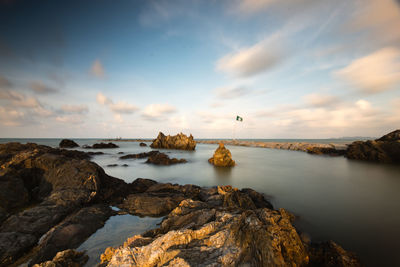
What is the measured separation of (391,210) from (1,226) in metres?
15.5

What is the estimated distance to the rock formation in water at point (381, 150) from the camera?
19.9 metres

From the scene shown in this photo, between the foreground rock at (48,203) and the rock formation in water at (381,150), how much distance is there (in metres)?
32.2

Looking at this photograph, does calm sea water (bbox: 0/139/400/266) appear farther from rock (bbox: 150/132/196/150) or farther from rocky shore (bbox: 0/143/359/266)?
rock (bbox: 150/132/196/150)

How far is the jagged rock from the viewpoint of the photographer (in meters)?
3.16

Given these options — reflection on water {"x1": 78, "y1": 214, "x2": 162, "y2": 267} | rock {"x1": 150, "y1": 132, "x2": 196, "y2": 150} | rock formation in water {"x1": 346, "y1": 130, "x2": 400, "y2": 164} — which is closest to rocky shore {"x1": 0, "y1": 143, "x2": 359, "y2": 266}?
reflection on water {"x1": 78, "y1": 214, "x2": 162, "y2": 267}

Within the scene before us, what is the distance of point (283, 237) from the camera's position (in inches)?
130

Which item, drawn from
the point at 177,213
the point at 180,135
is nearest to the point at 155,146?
the point at 180,135

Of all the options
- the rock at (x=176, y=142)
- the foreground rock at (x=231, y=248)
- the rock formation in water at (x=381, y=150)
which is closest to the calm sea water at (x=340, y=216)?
the foreground rock at (x=231, y=248)

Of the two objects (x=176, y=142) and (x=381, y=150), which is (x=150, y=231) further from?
(x=176, y=142)

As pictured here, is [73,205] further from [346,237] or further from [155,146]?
[155,146]

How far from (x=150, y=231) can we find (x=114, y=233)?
6.14 feet

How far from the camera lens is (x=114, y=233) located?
5.13m

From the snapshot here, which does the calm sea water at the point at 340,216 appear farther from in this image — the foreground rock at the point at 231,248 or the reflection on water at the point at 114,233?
the foreground rock at the point at 231,248

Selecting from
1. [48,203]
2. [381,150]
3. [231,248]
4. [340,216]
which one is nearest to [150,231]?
[231,248]
